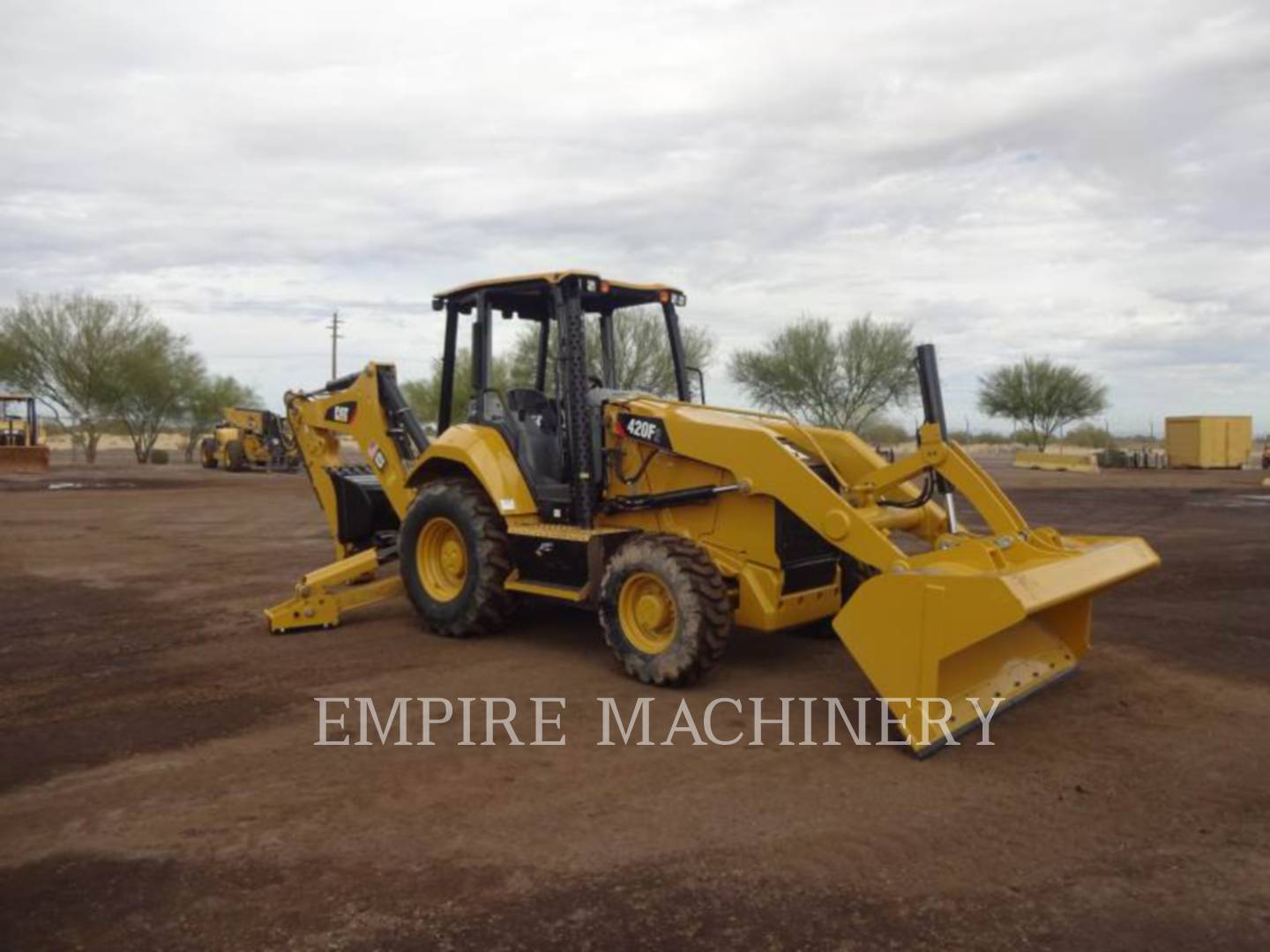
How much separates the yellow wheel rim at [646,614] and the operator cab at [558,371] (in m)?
0.92

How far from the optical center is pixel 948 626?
16.2 feet

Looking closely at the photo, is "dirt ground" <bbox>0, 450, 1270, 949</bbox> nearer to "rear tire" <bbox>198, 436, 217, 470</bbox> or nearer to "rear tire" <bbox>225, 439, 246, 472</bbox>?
"rear tire" <bbox>225, 439, 246, 472</bbox>

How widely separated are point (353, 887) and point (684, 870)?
1.21 metres

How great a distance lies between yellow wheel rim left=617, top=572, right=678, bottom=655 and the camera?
623 cm

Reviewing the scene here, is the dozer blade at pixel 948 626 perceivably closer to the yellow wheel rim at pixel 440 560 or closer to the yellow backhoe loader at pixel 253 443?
the yellow wheel rim at pixel 440 560

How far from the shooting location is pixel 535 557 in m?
7.19

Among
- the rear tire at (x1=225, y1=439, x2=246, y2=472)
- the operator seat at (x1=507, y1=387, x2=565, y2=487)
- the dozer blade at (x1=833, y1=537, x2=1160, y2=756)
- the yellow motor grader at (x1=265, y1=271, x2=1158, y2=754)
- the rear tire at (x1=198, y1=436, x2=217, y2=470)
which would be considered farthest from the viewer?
the rear tire at (x1=198, y1=436, x2=217, y2=470)

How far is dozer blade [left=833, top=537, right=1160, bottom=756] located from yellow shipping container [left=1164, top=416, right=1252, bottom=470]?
39269mm

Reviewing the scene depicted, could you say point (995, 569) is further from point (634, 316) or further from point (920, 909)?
point (634, 316)

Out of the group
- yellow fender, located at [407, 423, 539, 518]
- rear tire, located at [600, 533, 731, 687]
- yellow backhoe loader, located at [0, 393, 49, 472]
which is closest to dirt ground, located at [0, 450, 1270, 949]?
rear tire, located at [600, 533, 731, 687]

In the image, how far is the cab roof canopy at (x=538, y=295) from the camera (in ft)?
24.5

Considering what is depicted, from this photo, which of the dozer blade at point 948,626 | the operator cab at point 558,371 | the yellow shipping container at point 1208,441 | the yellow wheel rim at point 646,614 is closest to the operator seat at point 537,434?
the operator cab at point 558,371

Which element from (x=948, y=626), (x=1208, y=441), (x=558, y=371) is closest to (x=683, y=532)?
(x=558, y=371)

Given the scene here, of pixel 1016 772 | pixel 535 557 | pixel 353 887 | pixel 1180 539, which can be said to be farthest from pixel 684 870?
pixel 1180 539
